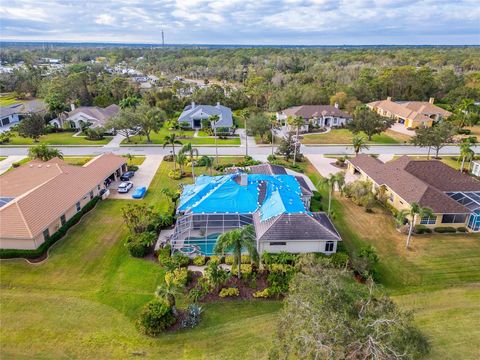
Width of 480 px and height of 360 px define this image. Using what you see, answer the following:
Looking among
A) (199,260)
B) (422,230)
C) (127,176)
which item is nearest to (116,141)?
(127,176)

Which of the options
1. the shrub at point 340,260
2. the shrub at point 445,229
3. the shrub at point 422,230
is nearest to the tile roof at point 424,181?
the shrub at point 445,229

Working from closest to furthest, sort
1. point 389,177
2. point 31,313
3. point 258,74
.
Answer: point 31,313 < point 389,177 < point 258,74

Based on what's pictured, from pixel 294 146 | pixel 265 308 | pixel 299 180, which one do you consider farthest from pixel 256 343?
pixel 294 146

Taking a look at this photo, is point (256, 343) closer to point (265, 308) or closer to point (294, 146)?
point (265, 308)

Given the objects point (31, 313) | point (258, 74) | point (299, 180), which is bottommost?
point (31, 313)

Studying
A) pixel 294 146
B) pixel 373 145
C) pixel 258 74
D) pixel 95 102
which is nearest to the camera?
pixel 294 146

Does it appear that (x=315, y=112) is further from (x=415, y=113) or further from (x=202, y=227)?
(x=202, y=227)

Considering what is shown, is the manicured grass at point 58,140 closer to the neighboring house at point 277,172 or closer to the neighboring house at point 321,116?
the neighboring house at point 277,172
